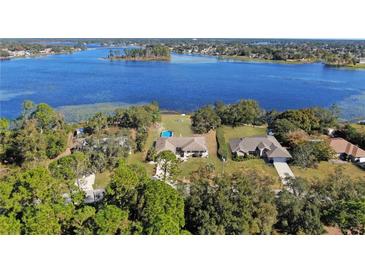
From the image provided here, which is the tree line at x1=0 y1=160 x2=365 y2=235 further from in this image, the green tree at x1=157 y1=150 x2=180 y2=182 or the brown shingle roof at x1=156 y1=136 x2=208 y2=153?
the brown shingle roof at x1=156 y1=136 x2=208 y2=153

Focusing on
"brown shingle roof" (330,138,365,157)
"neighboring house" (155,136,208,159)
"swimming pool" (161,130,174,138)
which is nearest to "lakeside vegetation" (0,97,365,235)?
"neighboring house" (155,136,208,159)

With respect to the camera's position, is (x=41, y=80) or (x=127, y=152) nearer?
(x=127, y=152)

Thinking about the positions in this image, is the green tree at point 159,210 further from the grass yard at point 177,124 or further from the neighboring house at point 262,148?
the grass yard at point 177,124

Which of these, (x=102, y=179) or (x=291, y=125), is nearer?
(x=102, y=179)

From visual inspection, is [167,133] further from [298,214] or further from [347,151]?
[298,214]

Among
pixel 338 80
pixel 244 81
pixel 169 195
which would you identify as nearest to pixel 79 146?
pixel 169 195

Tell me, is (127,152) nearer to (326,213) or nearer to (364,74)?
(326,213)

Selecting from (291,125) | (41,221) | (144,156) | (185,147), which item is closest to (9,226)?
(41,221)
